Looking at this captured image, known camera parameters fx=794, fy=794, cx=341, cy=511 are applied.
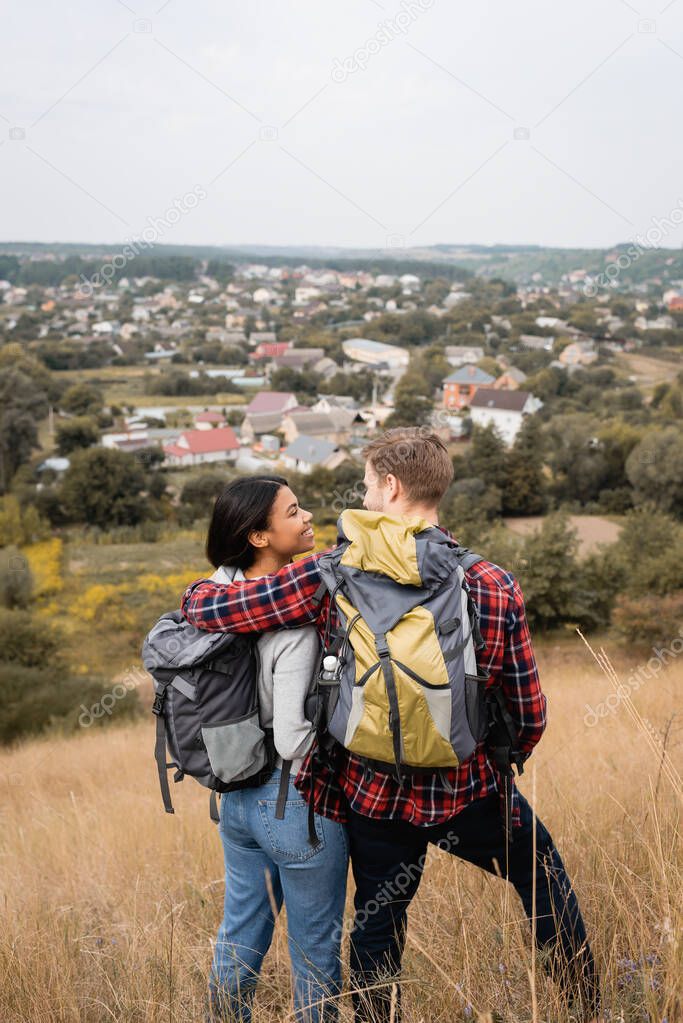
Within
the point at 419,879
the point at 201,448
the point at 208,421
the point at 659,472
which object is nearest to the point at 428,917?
the point at 419,879

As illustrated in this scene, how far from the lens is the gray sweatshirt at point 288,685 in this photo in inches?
54.4

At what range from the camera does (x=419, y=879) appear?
1.44 m

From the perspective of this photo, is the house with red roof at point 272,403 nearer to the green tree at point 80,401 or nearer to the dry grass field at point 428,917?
the green tree at point 80,401

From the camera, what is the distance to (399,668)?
1.25 meters

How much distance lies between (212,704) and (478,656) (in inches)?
18.8

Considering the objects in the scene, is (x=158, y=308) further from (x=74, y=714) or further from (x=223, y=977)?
(x=223, y=977)

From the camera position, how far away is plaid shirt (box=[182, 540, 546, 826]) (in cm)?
136

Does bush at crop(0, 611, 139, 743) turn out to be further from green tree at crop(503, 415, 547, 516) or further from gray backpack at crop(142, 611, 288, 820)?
green tree at crop(503, 415, 547, 516)

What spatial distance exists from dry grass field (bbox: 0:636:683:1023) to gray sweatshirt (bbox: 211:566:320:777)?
1.27ft

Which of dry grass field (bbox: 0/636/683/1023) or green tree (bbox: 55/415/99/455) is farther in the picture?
green tree (bbox: 55/415/99/455)

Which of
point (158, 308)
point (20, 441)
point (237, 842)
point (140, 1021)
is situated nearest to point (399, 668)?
point (237, 842)

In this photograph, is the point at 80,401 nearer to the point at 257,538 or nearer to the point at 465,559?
the point at 257,538

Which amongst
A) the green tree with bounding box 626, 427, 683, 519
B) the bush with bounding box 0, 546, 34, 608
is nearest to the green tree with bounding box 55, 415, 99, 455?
the bush with bounding box 0, 546, 34, 608

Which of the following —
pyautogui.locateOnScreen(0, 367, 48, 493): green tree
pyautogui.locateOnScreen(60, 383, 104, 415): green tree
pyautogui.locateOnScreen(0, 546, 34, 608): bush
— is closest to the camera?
pyautogui.locateOnScreen(0, 546, 34, 608): bush
